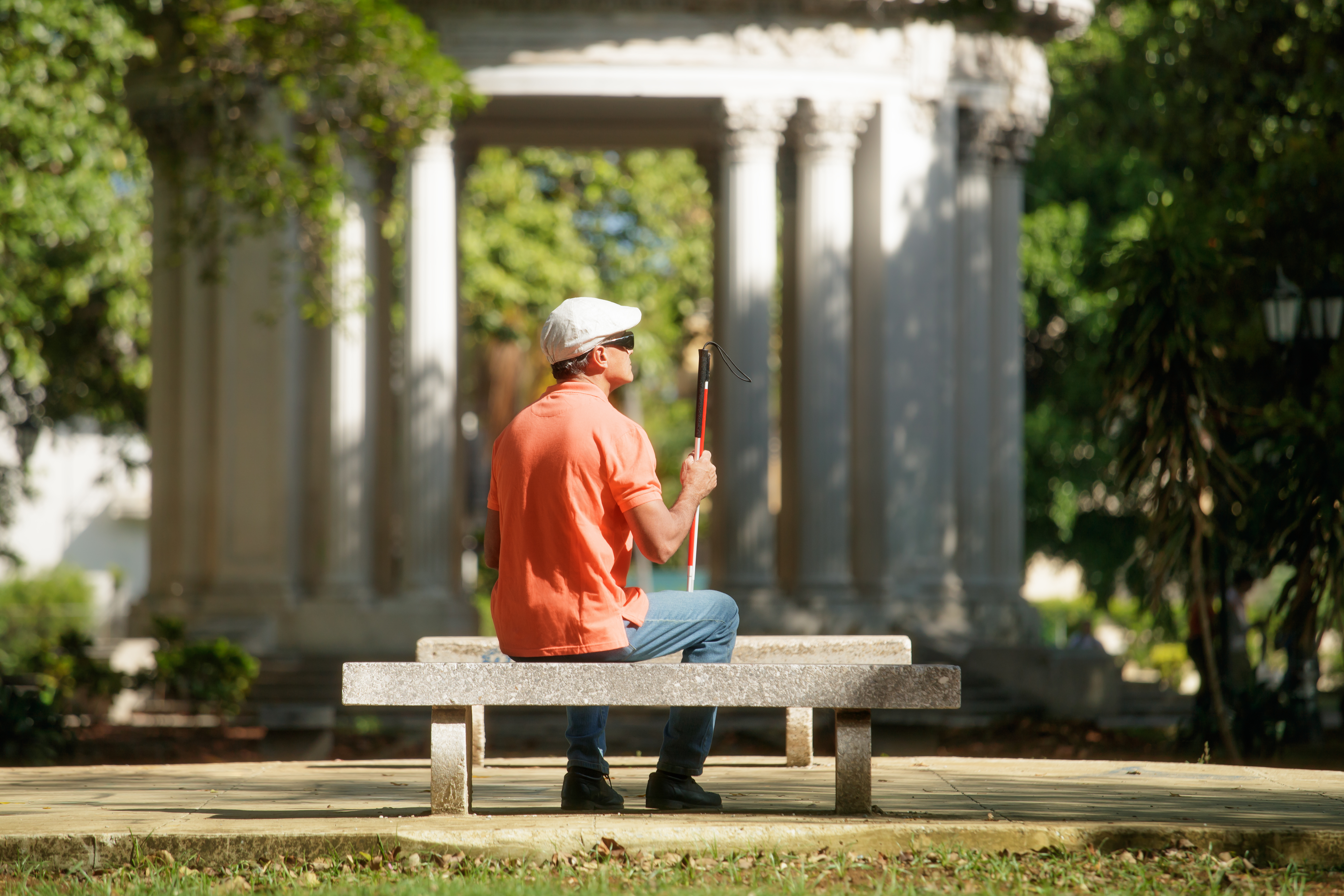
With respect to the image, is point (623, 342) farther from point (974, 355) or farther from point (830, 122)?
point (974, 355)

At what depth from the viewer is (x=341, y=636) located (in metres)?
21.3

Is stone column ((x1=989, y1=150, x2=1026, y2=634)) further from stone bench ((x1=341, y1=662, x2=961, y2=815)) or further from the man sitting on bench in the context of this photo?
stone bench ((x1=341, y1=662, x2=961, y2=815))

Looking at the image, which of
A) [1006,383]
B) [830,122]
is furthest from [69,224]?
[1006,383]

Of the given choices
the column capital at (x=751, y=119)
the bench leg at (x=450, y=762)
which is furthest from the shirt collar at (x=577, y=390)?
the column capital at (x=751, y=119)

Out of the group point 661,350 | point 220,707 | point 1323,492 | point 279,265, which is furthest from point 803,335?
point 661,350

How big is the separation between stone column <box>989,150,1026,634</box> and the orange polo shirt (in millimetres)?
17862

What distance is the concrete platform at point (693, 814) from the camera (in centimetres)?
566

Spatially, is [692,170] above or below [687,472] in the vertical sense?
above

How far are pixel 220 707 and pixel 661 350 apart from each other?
19.4 m

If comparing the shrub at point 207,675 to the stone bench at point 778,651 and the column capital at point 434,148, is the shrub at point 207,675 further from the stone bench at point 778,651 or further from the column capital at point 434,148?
the stone bench at point 778,651

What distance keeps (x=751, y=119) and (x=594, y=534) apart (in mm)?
16658

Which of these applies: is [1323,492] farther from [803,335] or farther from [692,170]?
[692,170]

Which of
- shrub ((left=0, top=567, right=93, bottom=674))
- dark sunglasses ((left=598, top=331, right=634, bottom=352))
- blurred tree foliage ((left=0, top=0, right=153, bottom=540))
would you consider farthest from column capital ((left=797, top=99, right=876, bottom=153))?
shrub ((left=0, top=567, right=93, bottom=674))

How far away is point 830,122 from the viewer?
72.4ft
